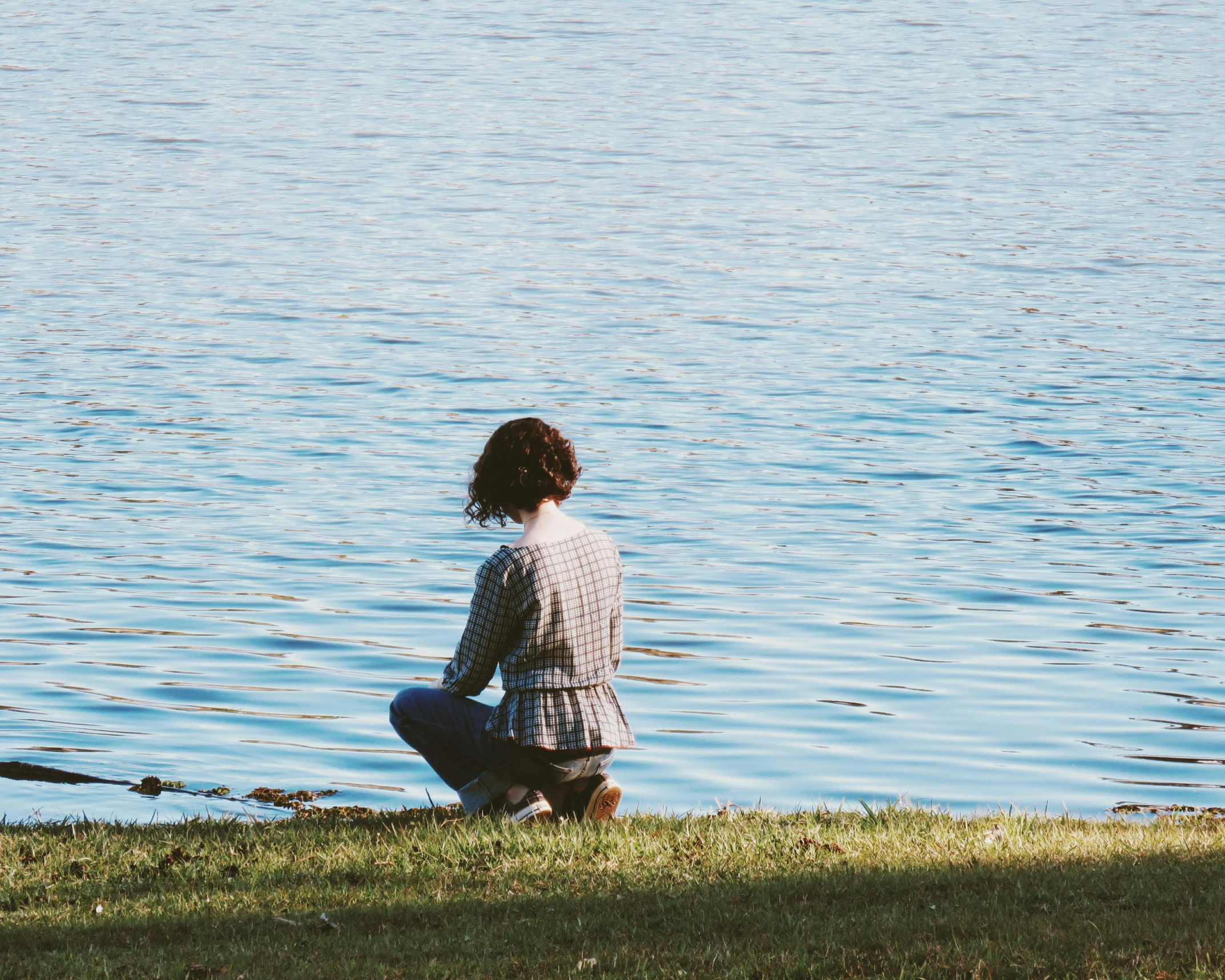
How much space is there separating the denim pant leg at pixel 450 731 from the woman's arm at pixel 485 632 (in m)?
0.07

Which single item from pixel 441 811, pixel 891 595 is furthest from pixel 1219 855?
pixel 891 595

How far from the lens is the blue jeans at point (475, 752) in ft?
23.2

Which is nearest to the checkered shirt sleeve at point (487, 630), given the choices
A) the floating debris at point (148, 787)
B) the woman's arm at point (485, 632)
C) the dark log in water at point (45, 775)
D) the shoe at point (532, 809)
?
the woman's arm at point (485, 632)

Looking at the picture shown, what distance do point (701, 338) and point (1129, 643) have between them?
1179 cm

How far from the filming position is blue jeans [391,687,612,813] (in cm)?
706

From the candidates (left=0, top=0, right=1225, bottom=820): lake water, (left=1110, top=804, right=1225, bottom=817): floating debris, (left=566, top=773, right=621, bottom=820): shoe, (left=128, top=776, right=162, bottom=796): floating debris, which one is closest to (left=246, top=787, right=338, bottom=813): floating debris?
(left=0, top=0, right=1225, bottom=820): lake water

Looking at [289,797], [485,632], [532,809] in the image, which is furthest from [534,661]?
[289,797]

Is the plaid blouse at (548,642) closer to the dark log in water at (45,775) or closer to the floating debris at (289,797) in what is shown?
the floating debris at (289,797)

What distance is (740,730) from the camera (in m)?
10.3

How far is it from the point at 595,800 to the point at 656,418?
482 inches

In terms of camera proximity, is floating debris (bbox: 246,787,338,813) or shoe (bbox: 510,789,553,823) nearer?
shoe (bbox: 510,789,553,823)

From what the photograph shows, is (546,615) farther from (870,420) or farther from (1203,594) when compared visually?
(870,420)

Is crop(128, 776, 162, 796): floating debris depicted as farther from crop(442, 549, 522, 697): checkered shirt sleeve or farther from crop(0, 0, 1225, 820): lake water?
crop(442, 549, 522, 697): checkered shirt sleeve

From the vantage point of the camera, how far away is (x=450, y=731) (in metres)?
7.11
